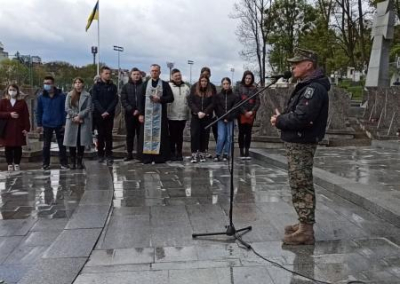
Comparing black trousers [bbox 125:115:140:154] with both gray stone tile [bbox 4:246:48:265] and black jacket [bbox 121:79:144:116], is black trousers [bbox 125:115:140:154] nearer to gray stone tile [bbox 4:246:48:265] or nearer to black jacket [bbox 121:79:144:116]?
black jacket [bbox 121:79:144:116]

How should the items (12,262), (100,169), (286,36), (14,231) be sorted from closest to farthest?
(12,262) → (14,231) → (100,169) → (286,36)

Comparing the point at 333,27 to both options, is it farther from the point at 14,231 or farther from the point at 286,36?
the point at 14,231

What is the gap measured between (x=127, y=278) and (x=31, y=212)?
2826mm

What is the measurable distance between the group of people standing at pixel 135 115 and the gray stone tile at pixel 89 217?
12.2ft

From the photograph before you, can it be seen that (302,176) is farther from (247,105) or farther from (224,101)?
(247,105)

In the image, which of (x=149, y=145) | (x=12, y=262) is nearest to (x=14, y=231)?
(x=12, y=262)

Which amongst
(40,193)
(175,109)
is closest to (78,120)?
(175,109)

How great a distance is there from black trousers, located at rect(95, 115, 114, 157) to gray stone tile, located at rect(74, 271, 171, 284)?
6.46 meters

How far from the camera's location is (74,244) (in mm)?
4926

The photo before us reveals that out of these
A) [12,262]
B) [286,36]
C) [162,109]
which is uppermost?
[286,36]

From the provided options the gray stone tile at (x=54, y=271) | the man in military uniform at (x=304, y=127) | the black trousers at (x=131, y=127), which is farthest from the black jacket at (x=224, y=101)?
the gray stone tile at (x=54, y=271)

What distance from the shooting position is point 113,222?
5797 millimetres

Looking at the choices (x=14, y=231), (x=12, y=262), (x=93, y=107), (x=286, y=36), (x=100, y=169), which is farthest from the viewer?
(x=286, y=36)

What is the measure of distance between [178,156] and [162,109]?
45.8 inches
